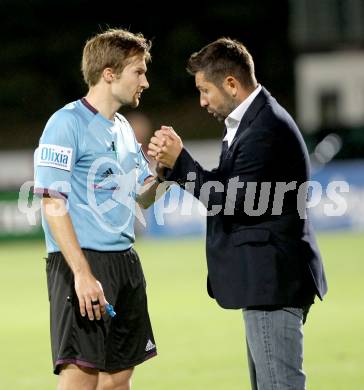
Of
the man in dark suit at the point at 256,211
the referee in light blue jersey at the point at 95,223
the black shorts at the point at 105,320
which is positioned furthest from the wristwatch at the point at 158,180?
the black shorts at the point at 105,320

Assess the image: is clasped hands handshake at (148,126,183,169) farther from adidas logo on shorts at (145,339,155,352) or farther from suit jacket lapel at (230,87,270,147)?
adidas logo on shorts at (145,339,155,352)

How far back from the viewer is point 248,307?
459 centimetres

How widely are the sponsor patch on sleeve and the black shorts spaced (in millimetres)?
445

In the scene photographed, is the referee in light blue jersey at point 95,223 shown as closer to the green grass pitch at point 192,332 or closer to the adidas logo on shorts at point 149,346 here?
the adidas logo on shorts at point 149,346

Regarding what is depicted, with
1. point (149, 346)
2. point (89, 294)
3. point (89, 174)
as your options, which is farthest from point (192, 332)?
point (89, 294)

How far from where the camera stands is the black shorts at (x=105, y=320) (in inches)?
188

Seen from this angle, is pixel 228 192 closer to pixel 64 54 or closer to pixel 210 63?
pixel 210 63

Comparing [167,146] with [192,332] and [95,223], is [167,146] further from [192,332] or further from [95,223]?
[192,332]

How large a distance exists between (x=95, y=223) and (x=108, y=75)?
2.29 ft

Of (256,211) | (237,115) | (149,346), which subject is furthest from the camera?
(149,346)

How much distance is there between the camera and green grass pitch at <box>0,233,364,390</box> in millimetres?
7363

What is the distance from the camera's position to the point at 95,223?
4.85m

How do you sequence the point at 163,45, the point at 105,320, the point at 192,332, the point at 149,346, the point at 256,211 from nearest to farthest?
the point at 256,211, the point at 105,320, the point at 149,346, the point at 192,332, the point at 163,45

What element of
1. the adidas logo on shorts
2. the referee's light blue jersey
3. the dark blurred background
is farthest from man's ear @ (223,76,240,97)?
the dark blurred background
